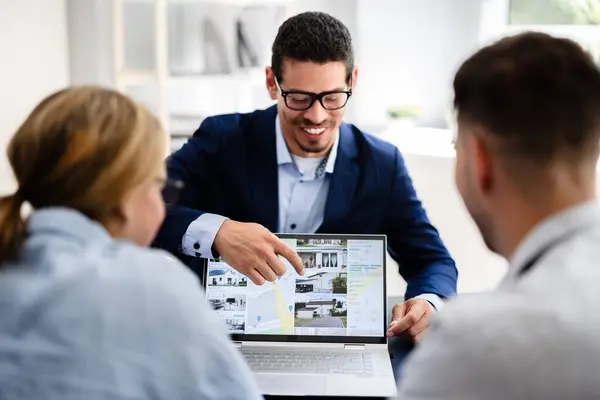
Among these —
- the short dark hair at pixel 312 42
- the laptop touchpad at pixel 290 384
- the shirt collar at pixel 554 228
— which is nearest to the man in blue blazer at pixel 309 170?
the short dark hair at pixel 312 42

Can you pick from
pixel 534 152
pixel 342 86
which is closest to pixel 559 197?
pixel 534 152

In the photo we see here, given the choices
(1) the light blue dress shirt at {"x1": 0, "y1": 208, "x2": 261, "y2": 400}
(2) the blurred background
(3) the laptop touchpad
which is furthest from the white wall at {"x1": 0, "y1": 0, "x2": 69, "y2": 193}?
(1) the light blue dress shirt at {"x1": 0, "y1": 208, "x2": 261, "y2": 400}

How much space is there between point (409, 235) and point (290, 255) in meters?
0.46

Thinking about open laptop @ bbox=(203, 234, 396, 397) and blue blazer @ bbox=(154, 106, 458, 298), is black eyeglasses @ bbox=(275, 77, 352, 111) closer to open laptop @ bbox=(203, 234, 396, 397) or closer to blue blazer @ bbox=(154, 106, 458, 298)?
blue blazer @ bbox=(154, 106, 458, 298)

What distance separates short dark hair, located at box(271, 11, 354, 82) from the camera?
1.81m

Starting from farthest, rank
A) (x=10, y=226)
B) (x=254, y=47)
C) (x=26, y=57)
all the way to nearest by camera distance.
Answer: (x=254, y=47)
(x=26, y=57)
(x=10, y=226)

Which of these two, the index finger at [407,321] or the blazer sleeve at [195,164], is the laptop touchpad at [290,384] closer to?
the index finger at [407,321]

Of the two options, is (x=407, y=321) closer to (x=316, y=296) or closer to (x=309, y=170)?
(x=316, y=296)

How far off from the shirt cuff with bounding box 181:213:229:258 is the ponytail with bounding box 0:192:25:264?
2.28 ft

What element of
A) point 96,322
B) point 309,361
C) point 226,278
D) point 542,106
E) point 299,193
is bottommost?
point 309,361

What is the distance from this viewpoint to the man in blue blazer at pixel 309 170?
182 centimetres

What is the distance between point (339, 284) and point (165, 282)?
28.8 inches

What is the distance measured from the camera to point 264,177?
1876 millimetres

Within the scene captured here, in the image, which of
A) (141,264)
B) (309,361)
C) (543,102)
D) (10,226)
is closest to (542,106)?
(543,102)
